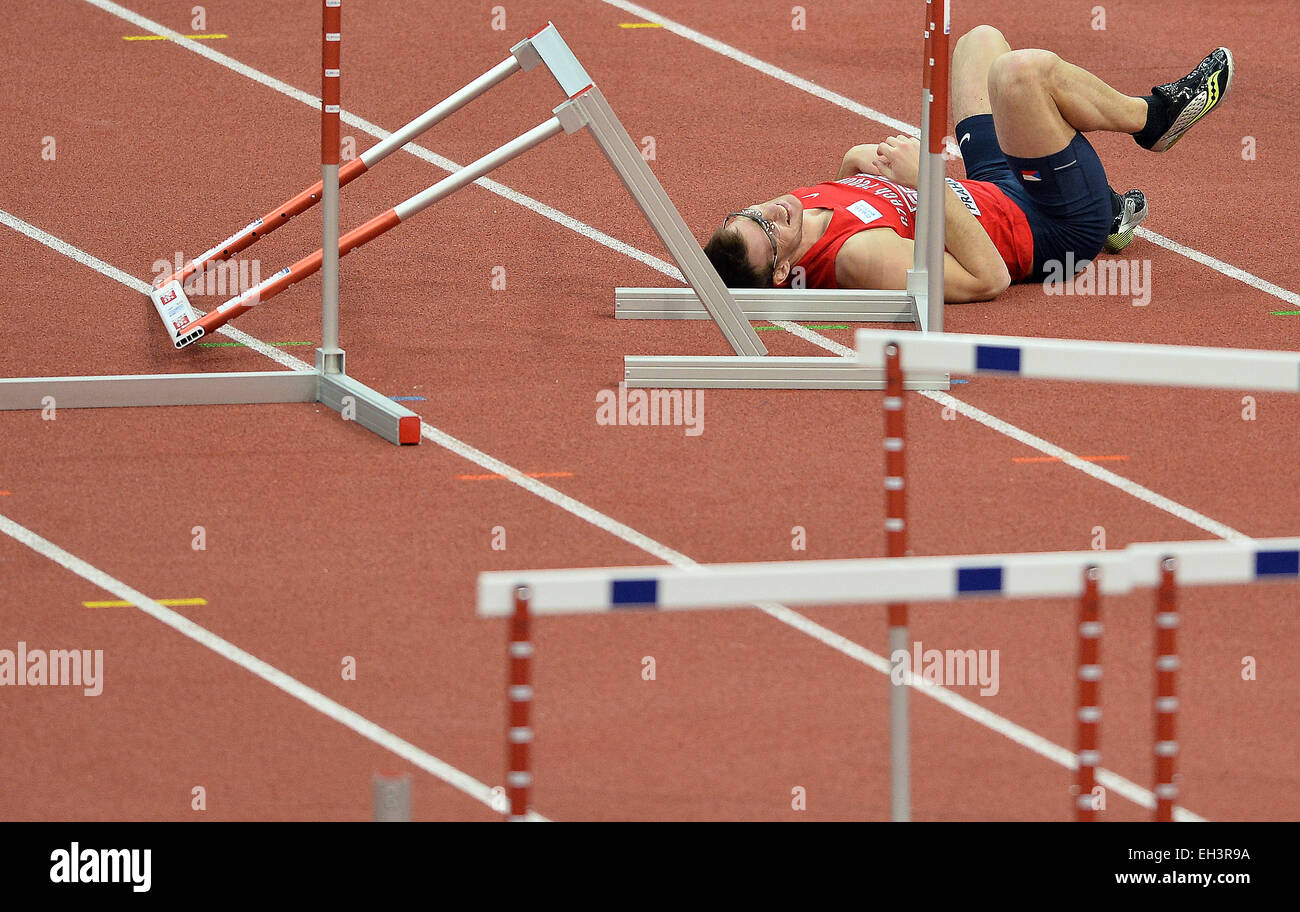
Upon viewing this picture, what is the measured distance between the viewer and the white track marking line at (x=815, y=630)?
4891 mm

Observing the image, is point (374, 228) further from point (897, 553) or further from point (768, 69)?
point (768, 69)

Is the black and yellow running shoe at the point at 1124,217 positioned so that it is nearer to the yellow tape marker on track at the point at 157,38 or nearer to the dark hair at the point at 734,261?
the dark hair at the point at 734,261

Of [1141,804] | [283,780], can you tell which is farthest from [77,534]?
[1141,804]

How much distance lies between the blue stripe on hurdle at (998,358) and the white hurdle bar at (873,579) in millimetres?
402

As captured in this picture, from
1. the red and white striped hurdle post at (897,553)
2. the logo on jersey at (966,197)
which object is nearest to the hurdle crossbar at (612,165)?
the logo on jersey at (966,197)

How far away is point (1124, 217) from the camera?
903 cm

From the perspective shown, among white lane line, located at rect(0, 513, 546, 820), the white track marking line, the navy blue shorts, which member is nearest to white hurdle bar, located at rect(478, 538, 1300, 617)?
the white track marking line

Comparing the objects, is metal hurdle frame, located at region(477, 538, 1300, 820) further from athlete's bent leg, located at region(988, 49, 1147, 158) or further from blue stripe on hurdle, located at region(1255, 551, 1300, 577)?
athlete's bent leg, located at region(988, 49, 1147, 158)

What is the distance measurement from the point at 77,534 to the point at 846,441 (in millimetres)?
2566

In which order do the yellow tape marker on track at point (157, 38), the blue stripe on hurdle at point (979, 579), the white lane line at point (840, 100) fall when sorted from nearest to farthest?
the blue stripe on hurdle at point (979, 579) < the white lane line at point (840, 100) < the yellow tape marker on track at point (157, 38)

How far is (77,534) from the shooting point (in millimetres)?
6219

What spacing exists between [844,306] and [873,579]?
474 centimetres

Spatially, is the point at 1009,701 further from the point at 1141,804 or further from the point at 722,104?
the point at 722,104

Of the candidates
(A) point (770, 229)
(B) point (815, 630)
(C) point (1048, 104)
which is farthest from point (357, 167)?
(B) point (815, 630)
